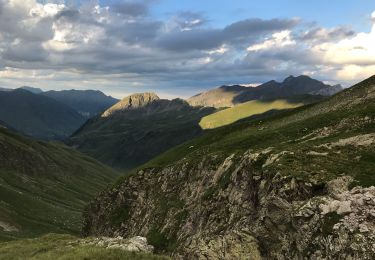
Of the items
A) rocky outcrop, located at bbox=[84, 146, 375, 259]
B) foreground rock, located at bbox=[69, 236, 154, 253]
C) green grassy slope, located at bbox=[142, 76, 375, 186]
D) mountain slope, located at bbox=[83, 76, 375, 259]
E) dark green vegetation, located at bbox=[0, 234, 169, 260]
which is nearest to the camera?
dark green vegetation, located at bbox=[0, 234, 169, 260]

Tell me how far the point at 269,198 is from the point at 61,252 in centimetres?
1901

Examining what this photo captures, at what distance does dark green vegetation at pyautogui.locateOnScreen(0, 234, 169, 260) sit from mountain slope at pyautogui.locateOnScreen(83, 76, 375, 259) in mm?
7393

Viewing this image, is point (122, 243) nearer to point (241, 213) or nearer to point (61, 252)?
point (61, 252)

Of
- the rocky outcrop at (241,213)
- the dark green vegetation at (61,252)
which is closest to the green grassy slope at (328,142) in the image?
the rocky outcrop at (241,213)

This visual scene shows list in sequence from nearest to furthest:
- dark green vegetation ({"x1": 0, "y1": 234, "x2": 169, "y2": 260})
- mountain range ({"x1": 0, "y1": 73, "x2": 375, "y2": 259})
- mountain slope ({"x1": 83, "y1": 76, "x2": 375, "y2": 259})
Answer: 1. dark green vegetation ({"x1": 0, "y1": 234, "x2": 169, "y2": 260})
2. mountain slope ({"x1": 83, "y1": 76, "x2": 375, "y2": 259})
3. mountain range ({"x1": 0, "y1": 73, "x2": 375, "y2": 259})

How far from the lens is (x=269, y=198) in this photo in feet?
131

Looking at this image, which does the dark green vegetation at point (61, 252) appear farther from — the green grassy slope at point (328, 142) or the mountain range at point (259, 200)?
the green grassy slope at point (328, 142)

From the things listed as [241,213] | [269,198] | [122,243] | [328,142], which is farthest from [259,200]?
[122,243]

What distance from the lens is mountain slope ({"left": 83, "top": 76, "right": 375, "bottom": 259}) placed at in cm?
3081

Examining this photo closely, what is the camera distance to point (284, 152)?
1864 inches

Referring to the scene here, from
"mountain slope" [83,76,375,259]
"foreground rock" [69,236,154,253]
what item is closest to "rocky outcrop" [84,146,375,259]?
"mountain slope" [83,76,375,259]

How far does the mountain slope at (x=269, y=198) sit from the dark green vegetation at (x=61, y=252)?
24.3 ft

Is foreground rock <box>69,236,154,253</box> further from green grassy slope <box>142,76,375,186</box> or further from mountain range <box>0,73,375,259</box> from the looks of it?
green grassy slope <box>142,76,375,186</box>

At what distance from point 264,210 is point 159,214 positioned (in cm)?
3042
